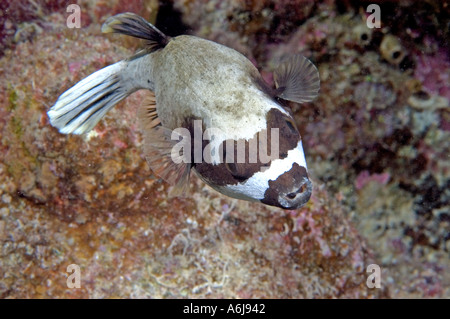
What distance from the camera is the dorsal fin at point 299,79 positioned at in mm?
2301

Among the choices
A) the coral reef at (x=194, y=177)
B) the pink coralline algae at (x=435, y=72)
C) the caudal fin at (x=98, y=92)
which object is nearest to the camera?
the caudal fin at (x=98, y=92)

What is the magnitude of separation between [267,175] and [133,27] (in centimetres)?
148

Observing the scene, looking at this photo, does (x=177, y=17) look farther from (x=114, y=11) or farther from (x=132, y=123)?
(x=132, y=123)

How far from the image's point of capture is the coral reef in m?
3.32

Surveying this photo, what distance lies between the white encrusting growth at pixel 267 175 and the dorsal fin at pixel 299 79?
0.49m

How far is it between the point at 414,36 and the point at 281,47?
4.17ft

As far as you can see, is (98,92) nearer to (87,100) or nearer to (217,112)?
(87,100)

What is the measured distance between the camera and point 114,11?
4.03 m

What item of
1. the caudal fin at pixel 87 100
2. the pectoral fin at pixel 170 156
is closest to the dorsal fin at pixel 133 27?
the caudal fin at pixel 87 100

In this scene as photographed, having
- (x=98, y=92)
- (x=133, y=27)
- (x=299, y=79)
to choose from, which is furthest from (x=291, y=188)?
(x=98, y=92)

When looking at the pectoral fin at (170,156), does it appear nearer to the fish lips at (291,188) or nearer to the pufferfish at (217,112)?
the pufferfish at (217,112)

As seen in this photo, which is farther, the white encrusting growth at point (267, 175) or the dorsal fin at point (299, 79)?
the dorsal fin at point (299, 79)

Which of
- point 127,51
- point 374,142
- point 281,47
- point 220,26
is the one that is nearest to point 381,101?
point 374,142

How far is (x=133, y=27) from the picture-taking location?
2387 mm
